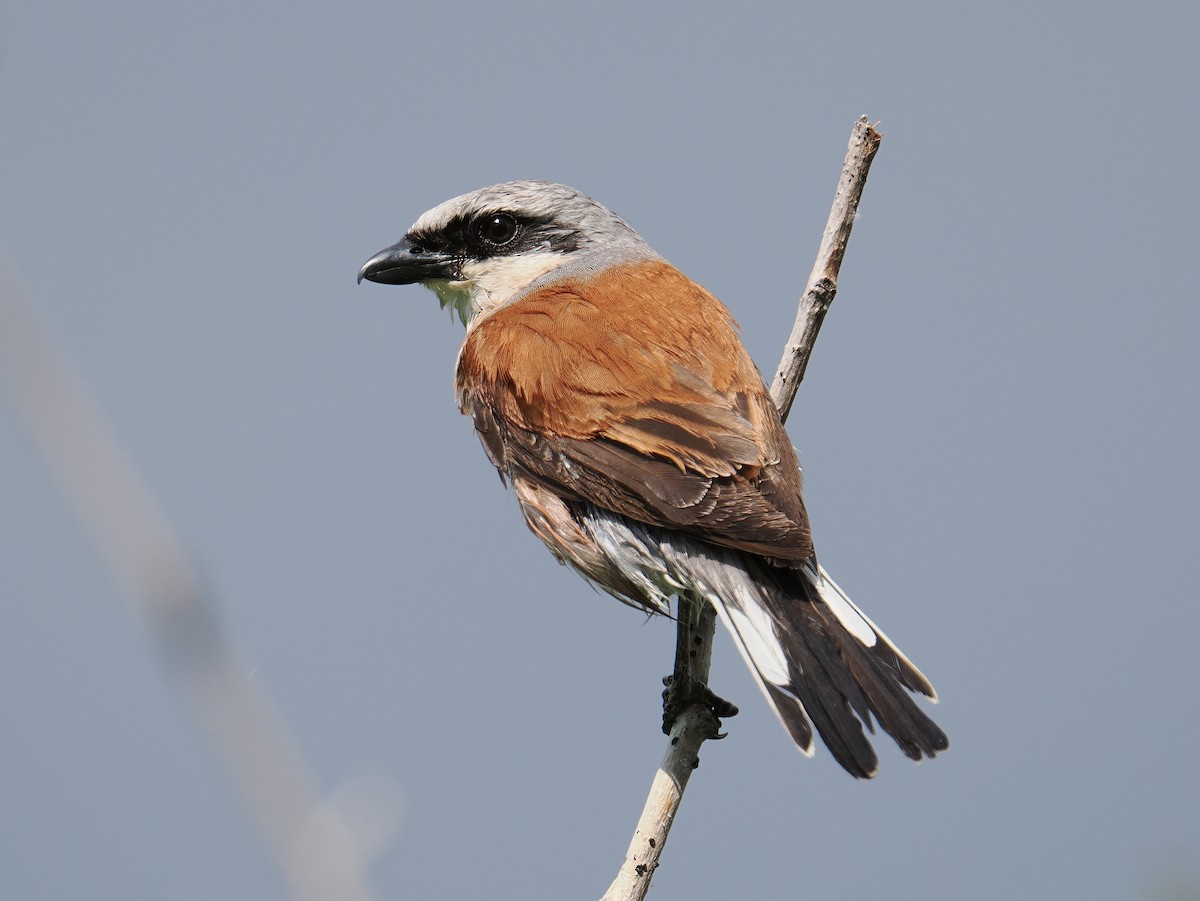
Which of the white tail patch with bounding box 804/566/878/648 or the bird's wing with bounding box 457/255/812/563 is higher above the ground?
the bird's wing with bounding box 457/255/812/563

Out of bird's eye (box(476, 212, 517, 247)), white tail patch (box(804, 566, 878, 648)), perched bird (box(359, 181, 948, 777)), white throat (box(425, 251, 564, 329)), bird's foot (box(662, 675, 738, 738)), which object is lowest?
bird's foot (box(662, 675, 738, 738))

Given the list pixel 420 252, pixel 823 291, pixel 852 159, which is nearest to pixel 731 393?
pixel 823 291

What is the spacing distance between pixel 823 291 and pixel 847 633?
1081 mm

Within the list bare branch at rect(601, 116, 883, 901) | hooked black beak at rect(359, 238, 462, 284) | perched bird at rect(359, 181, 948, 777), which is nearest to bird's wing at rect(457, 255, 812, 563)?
perched bird at rect(359, 181, 948, 777)

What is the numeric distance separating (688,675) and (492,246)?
1634 mm

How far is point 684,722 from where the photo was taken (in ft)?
9.22

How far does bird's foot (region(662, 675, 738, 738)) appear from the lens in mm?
3016

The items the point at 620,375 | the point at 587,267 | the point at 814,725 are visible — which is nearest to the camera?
the point at 814,725

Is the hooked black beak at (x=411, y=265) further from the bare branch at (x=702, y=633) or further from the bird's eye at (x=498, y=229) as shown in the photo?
the bare branch at (x=702, y=633)

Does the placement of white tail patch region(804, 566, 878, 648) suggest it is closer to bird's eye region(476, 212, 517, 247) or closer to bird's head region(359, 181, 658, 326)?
bird's head region(359, 181, 658, 326)

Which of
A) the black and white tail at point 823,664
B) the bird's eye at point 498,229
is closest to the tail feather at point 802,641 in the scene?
the black and white tail at point 823,664

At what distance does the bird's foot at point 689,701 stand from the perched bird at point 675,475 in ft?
0.82

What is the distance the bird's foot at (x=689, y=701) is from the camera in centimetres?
302

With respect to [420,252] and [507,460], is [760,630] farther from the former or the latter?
[420,252]
